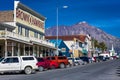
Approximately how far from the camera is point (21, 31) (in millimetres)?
56094

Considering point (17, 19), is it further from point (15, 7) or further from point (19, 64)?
point (19, 64)

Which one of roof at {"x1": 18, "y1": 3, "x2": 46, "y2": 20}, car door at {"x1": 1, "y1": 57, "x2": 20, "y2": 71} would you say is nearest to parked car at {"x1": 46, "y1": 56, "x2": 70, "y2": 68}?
roof at {"x1": 18, "y1": 3, "x2": 46, "y2": 20}

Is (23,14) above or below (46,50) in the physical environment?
above

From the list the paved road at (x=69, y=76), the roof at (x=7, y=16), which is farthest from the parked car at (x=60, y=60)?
the paved road at (x=69, y=76)

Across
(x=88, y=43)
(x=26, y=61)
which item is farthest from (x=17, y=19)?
(x=88, y=43)

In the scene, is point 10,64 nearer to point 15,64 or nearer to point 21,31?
point 15,64

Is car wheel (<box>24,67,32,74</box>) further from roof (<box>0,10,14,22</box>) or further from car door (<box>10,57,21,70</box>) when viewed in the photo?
roof (<box>0,10,14,22</box>)

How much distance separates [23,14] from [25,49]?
5.84 metres

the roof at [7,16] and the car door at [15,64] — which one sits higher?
the roof at [7,16]

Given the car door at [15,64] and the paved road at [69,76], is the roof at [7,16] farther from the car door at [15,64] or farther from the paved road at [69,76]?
the car door at [15,64]

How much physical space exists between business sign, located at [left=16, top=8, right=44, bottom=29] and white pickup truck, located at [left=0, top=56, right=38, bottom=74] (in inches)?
814

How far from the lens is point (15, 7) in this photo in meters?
54.1

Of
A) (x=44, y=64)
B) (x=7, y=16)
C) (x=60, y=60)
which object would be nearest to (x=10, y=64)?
(x=44, y=64)

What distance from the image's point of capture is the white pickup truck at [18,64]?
3391 cm
